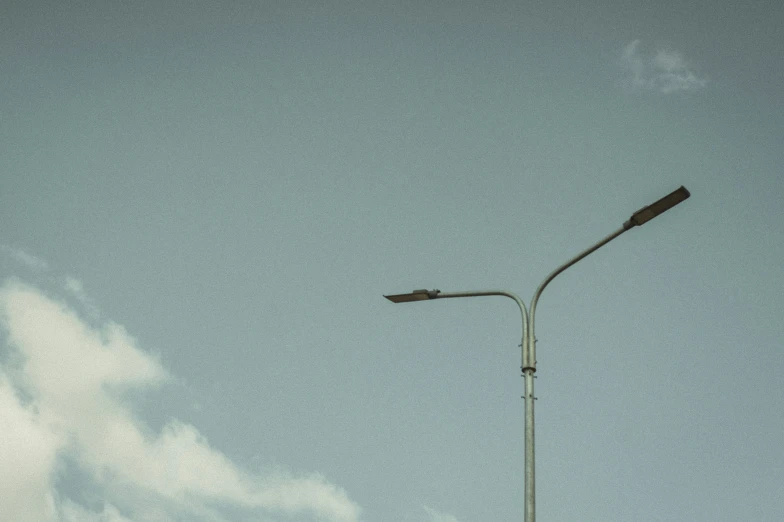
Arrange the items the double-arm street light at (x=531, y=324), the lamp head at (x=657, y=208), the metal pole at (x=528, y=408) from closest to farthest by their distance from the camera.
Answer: the metal pole at (x=528, y=408), the double-arm street light at (x=531, y=324), the lamp head at (x=657, y=208)

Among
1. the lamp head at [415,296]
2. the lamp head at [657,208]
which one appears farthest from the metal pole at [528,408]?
the lamp head at [657,208]

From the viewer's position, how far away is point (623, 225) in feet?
35.6

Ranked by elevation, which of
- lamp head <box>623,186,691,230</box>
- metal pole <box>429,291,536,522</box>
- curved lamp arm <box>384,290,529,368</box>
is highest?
lamp head <box>623,186,691,230</box>

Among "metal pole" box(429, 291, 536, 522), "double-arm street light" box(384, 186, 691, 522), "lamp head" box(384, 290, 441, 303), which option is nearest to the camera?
"metal pole" box(429, 291, 536, 522)

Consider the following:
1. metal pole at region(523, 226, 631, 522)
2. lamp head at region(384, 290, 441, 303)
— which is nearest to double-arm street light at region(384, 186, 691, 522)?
metal pole at region(523, 226, 631, 522)

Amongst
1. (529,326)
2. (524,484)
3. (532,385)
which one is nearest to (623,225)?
(529,326)

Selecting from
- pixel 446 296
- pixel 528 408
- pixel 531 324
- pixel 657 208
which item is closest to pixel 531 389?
pixel 528 408

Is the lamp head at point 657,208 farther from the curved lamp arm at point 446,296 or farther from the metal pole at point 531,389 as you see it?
the curved lamp arm at point 446,296

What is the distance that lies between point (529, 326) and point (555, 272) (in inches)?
41.9

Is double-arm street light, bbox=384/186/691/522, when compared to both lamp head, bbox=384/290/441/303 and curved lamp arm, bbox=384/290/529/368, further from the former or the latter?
lamp head, bbox=384/290/441/303

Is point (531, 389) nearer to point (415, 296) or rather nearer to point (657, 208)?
point (415, 296)

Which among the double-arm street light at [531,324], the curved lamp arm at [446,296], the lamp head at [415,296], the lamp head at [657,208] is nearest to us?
the double-arm street light at [531,324]

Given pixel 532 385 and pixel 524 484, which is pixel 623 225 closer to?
pixel 532 385

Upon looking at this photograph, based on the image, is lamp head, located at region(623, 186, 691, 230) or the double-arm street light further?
lamp head, located at region(623, 186, 691, 230)
